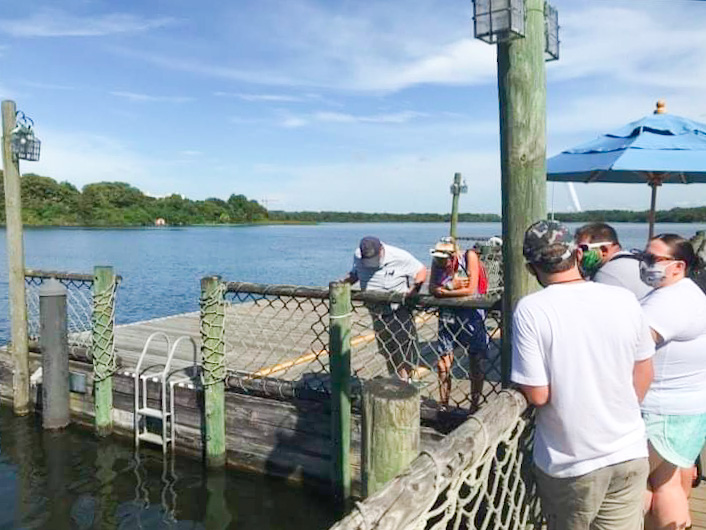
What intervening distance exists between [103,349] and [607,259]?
5007mm

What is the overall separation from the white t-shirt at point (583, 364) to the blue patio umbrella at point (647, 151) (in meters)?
2.99

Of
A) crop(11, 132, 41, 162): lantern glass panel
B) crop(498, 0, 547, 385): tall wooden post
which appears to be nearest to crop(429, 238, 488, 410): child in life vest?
crop(498, 0, 547, 385): tall wooden post

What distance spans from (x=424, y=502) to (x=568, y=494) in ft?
2.82

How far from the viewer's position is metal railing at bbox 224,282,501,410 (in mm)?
4250

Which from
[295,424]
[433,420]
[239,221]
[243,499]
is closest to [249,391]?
[295,424]

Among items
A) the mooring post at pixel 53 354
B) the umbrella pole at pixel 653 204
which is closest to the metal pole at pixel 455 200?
the umbrella pole at pixel 653 204

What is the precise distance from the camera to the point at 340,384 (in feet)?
14.7

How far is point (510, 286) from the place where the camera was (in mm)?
2895

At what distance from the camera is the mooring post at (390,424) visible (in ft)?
7.32

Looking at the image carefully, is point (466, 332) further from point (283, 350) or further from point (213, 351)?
point (283, 350)

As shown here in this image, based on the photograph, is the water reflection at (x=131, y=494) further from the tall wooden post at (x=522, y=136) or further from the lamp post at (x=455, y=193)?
the lamp post at (x=455, y=193)

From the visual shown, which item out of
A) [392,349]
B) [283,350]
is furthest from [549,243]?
[283,350]

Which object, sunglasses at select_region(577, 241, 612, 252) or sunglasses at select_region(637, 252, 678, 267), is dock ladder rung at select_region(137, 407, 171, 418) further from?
sunglasses at select_region(637, 252, 678, 267)

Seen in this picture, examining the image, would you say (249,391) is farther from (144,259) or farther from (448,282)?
(144,259)
